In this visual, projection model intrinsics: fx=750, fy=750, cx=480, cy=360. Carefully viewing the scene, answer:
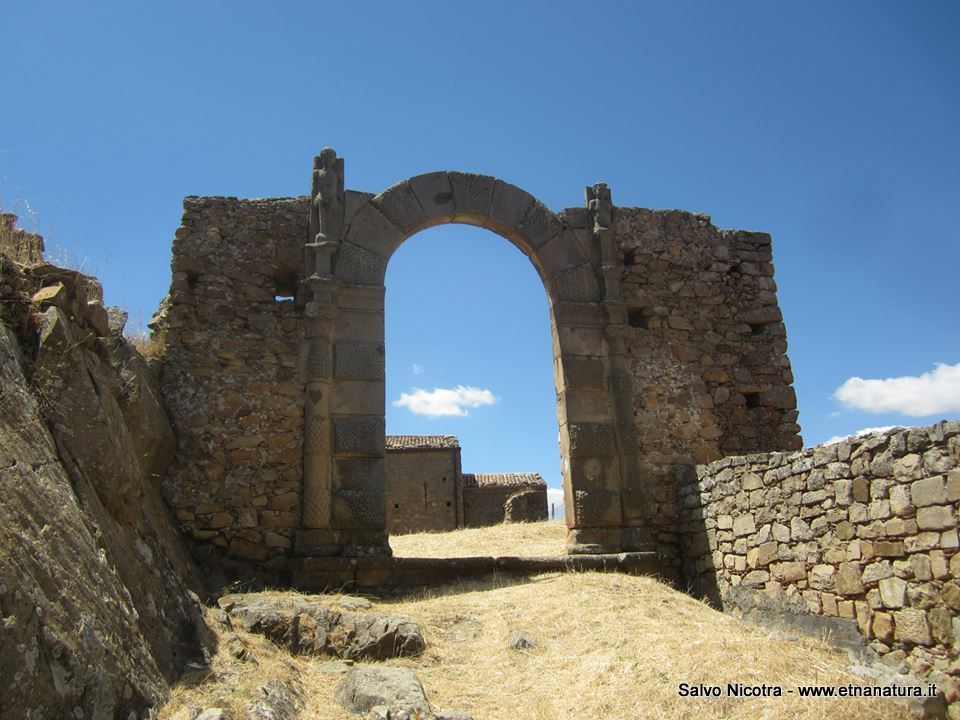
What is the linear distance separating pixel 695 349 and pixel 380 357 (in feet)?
11.7

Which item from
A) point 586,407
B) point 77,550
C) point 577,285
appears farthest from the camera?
point 577,285

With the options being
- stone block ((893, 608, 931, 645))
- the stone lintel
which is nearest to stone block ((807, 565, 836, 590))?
stone block ((893, 608, 931, 645))

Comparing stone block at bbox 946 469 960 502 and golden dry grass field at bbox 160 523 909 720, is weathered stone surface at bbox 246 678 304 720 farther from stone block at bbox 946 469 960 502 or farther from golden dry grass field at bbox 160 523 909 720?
stone block at bbox 946 469 960 502

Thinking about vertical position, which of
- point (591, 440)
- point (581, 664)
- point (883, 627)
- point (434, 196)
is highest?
point (434, 196)

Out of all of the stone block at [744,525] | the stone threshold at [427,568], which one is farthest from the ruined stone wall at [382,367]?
the stone block at [744,525]

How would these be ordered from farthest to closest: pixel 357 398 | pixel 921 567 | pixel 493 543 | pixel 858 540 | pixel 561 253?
pixel 493 543 → pixel 561 253 → pixel 357 398 → pixel 858 540 → pixel 921 567

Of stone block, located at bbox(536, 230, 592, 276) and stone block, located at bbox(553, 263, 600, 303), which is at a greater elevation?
stone block, located at bbox(536, 230, 592, 276)

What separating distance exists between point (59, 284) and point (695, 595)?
6.20m

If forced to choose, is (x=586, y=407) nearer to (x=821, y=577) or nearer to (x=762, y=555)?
(x=762, y=555)

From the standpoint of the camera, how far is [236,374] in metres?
7.36

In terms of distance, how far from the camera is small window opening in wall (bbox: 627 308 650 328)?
8586 mm

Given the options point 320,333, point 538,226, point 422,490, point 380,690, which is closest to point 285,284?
point 320,333

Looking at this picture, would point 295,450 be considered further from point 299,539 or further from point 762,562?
point 762,562

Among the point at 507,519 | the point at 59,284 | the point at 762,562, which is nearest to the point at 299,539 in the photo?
the point at 59,284
